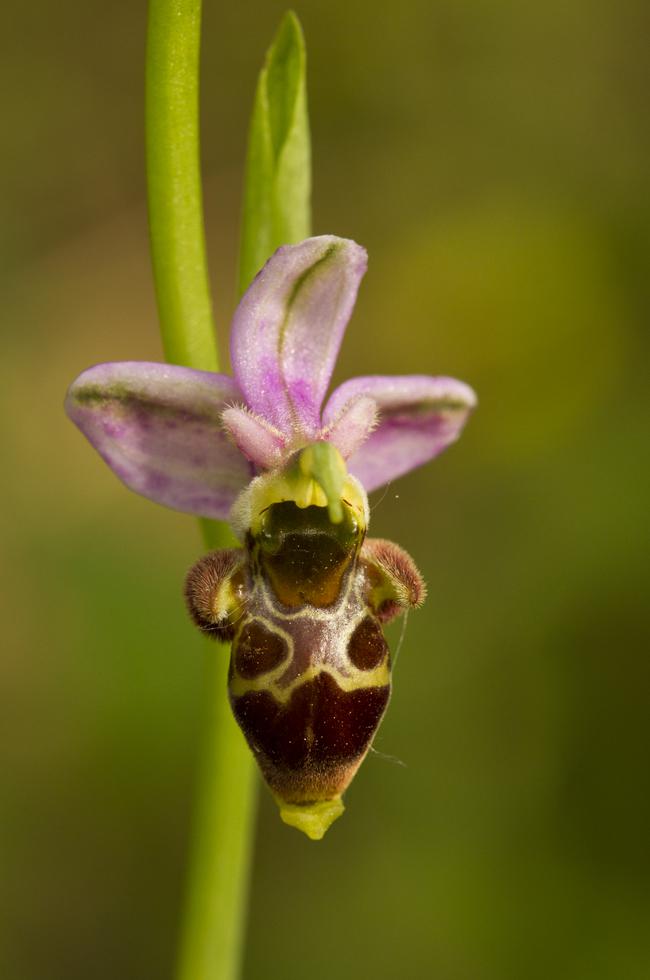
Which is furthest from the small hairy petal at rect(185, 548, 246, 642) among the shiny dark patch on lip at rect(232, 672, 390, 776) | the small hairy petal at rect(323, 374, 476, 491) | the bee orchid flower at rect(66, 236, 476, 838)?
the small hairy petal at rect(323, 374, 476, 491)

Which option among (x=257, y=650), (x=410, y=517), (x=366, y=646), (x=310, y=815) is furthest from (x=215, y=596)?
(x=410, y=517)

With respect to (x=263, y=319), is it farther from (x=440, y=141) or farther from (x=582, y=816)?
(x=440, y=141)

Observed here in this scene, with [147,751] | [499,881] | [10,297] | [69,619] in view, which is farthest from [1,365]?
[499,881]

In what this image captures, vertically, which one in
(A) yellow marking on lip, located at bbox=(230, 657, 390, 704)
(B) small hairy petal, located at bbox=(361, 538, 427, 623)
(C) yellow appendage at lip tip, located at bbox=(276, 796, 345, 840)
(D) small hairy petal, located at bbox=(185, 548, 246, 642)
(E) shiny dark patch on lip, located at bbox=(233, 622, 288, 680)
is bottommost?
(C) yellow appendage at lip tip, located at bbox=(276, 796, 345, 840)

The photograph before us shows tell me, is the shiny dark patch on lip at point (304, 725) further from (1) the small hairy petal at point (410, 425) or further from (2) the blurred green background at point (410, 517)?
(2) the blurred green background at point (410, 517)

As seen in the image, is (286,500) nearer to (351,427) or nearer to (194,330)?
(351,427)

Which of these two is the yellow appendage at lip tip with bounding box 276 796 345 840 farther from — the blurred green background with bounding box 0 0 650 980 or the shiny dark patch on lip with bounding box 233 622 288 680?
the blurred green background with bounding box 0 0 650 980

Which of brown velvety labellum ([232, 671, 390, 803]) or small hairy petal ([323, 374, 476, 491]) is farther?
small hairy petal ([323, 374, 476, 491])

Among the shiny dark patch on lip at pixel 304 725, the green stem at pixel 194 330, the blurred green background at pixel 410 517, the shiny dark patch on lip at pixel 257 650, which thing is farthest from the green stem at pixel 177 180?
the blurred green background at pixel 410 517
